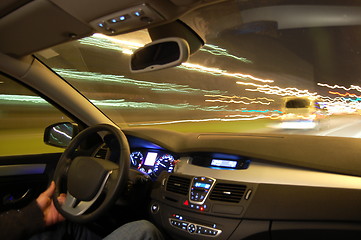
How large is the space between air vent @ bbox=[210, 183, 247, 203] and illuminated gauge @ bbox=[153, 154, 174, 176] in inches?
26.3

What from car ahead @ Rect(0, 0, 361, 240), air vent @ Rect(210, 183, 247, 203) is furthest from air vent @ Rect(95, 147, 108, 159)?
air vent @ Rect(210, 183, 247, 203)

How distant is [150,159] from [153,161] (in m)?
0.05

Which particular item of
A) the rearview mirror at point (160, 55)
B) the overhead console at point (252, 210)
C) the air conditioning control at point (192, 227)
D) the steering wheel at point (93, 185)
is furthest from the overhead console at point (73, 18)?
the air conditioning control at point (192, 227)

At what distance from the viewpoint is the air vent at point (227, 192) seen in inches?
99.0

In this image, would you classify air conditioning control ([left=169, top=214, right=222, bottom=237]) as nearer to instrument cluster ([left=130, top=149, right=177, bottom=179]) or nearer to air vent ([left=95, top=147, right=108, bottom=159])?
instrument cluster ([left=130, top=149, right=177, bottom=179])

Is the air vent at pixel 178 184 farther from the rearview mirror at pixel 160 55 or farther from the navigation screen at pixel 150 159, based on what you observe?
the rearview mirror at pixel 160 55

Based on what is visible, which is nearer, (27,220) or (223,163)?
(27,220)

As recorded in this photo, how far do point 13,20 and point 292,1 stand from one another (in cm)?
253

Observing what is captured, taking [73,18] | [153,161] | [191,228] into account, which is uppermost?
[73,18]

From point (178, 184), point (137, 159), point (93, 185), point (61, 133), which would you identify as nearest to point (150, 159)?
point (137, 159)

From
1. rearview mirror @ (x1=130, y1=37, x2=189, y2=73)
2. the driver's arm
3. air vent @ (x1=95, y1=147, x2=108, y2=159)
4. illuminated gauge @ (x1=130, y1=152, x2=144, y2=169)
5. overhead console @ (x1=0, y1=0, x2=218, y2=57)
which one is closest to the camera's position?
the driver's arm

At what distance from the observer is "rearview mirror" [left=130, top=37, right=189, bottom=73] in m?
2.46

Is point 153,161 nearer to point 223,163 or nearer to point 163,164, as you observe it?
point 163,164

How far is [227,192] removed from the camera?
2.56 m
